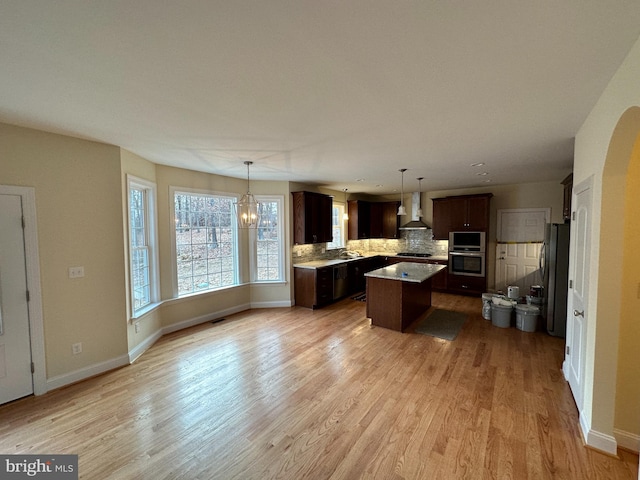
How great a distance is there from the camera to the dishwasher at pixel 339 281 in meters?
5.80

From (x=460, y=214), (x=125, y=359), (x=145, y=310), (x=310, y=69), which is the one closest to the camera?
(x=310, y=69)

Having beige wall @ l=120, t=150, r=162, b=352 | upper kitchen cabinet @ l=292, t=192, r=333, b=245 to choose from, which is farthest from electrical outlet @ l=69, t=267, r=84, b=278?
upper kitchen cabinet @ l=292, t=192, r=333, b=245

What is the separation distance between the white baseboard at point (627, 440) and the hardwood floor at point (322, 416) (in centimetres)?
8

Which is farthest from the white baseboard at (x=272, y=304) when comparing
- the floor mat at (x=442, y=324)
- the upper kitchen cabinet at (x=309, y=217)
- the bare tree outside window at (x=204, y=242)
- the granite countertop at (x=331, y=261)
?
the floor mat at (x=442, y=324)

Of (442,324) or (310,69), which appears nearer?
(310,69)

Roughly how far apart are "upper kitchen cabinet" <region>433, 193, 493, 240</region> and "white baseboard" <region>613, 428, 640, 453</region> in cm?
451

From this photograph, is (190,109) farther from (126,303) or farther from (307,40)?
(126,303)

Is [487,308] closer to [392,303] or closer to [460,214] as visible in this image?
[392,303]

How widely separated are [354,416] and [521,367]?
218 centimetres

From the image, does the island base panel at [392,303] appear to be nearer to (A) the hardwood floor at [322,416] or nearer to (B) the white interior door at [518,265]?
(A) the hardwood floor at [322,416]

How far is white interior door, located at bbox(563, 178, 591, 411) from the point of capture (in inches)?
84.7

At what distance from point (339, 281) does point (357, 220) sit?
6.37 feet

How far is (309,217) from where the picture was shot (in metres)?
5.47

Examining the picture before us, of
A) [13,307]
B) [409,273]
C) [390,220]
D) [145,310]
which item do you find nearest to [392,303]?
[409,273]
